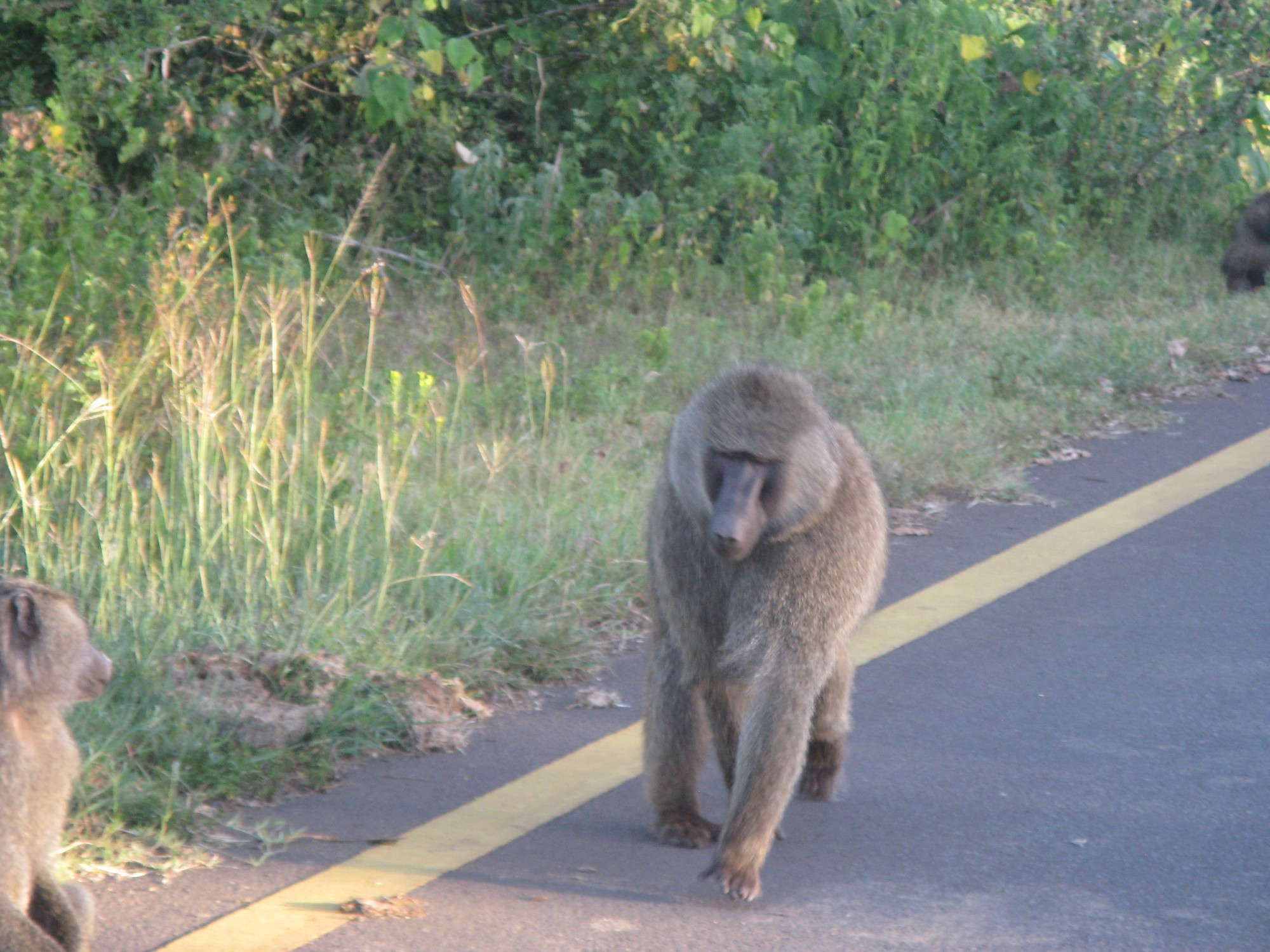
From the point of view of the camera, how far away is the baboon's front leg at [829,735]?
11.6 ft

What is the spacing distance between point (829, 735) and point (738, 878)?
60 cm

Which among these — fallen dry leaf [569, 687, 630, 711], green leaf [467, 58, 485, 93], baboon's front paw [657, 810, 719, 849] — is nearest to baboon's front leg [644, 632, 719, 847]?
baboon's front paw [657, 810, 719, 849]

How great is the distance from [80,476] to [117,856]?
1.71 m

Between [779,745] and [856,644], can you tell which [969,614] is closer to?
[856,644]

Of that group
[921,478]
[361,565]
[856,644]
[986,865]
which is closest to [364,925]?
[986,865]

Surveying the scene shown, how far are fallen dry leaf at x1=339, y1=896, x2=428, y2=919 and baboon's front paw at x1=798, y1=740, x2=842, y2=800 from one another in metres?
1.00

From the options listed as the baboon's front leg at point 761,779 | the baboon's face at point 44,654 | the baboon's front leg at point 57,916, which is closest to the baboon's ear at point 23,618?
the baboon's face at point 44,654

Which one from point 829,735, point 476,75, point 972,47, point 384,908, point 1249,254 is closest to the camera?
point 384,908

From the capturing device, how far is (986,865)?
325 cm

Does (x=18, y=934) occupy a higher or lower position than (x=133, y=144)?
lower

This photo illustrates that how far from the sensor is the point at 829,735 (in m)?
3.56

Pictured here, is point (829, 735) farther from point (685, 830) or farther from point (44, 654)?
point (44, 654)

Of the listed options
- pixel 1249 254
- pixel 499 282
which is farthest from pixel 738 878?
pixel 1249 254

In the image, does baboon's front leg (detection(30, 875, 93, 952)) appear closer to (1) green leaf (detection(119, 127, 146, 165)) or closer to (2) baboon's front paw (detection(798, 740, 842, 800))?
(2) baboon's front paw (detection(798, 740, 842, 800))
